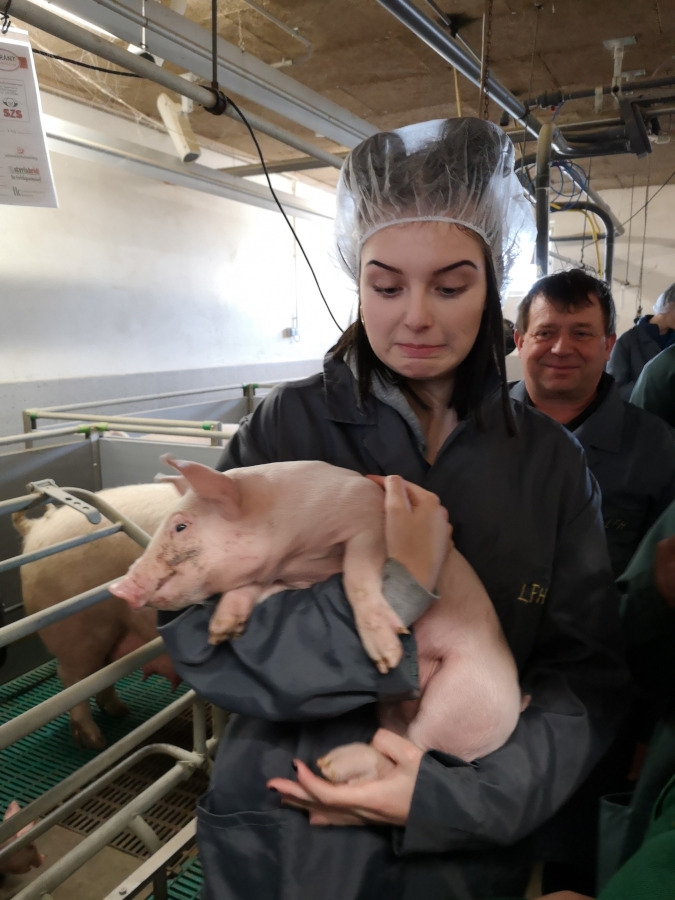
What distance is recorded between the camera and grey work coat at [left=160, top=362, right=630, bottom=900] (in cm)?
81

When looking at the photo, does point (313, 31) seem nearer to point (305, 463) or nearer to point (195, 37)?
point (195, 37)

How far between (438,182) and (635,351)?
323 centimetres

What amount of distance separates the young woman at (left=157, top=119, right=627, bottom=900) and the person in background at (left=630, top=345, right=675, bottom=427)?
120cm

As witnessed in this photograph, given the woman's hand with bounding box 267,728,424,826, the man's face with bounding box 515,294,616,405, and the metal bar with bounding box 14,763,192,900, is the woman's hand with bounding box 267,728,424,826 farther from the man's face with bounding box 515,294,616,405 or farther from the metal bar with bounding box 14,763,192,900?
the man's face with bounding box 515,294,616,405

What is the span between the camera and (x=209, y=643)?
0.86 metres

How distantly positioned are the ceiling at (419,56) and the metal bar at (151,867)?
2.35 m

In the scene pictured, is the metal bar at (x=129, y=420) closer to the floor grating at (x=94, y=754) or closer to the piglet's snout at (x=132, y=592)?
the floor grating at (x=94, y=754)

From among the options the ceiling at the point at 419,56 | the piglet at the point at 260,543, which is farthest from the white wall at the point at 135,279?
the piglet at the point at 260,543

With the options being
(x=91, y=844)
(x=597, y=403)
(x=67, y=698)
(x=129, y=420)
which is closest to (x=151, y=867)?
(x=91, y=844)

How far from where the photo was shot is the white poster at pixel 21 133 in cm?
152

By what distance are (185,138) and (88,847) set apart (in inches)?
131

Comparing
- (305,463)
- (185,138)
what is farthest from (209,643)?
(185,138)

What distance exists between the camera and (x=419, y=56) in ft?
12.8

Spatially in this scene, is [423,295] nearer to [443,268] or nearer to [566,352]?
[443,268]
